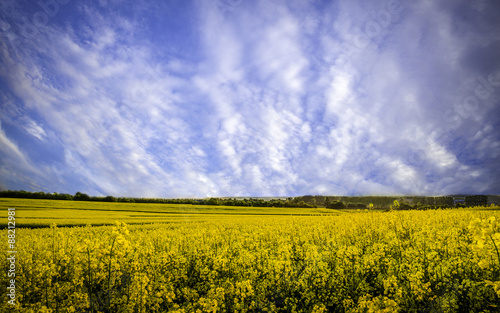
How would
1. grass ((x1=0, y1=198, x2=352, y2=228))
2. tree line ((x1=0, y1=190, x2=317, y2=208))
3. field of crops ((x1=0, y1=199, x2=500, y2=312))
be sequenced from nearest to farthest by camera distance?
field of crops ((x1=0, y1=199, x2=500, y2=312)) < grass ((x1=0, y1=198, x2=352, y2=228)) < tree line ((x1=0, y1=190, x2=317, y2=208))

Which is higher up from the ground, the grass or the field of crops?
the grass

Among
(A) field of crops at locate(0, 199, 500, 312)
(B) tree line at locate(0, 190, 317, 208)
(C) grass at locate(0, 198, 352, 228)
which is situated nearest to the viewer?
(A) field of crops at locate(0, 199, 500, 312)

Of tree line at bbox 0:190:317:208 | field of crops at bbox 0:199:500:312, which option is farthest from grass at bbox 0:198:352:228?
field of crops at bbox 0:199:500:312

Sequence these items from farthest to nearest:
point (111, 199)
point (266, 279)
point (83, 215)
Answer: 1. point (111, 199)
2. point (83, 215)
3. point (266, 279)

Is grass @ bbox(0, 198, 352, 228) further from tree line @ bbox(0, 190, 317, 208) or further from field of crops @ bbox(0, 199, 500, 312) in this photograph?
field of crops @ bbox(0, 199, 500, 312)

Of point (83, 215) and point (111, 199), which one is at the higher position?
point (111, 199)

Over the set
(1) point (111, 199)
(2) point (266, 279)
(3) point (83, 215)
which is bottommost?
(2) point (266, 279)

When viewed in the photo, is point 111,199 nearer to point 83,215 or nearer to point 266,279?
point 83,215

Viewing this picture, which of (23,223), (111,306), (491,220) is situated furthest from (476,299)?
(23,223)

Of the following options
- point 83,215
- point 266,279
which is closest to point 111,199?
point 83,215

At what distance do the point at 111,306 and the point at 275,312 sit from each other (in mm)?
3228

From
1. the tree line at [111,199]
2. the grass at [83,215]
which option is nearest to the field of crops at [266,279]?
the grass at [83,215]

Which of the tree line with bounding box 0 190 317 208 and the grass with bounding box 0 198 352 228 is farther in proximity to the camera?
the tree line with bounding box 0 190 317 208

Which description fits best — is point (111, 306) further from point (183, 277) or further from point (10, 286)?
point (10, 286)
